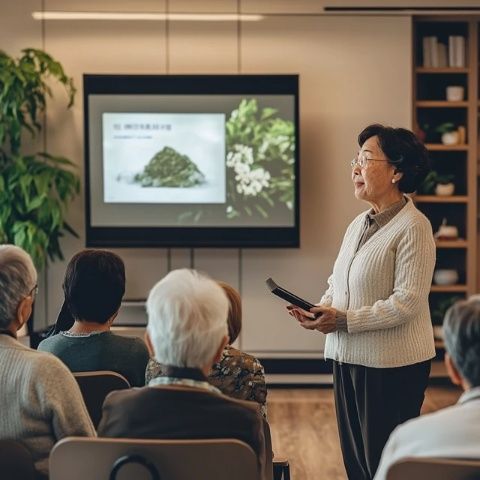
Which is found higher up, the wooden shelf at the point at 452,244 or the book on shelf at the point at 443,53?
the book on shelf at the point at 443,53

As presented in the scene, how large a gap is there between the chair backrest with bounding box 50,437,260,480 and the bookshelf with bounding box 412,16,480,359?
5.12 m

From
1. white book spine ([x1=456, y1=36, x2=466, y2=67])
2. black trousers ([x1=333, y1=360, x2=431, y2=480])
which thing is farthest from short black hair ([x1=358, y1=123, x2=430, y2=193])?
white book spine ([x1=456, y1=36, x2=466, y2=67])

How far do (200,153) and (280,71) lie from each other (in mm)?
808

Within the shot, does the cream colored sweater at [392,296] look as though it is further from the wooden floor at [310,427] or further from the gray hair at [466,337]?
the wooden floor at [310,427]

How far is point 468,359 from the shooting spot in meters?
1.98

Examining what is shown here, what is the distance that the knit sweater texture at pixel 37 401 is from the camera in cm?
228

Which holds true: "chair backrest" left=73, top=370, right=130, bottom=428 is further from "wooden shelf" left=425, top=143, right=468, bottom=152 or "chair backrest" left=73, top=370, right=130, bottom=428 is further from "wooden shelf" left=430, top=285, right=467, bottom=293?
"wooden shelf" left=425, top=143, right=468, bottom=152

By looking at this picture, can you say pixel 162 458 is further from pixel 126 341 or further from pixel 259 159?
pixel 259 159

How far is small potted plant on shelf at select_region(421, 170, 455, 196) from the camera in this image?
7012mm

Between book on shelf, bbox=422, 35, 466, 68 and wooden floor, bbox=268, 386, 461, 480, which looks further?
book on shelf, bbox=422, 35, 466, 68

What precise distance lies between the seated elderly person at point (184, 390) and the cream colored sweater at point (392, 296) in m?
1.19

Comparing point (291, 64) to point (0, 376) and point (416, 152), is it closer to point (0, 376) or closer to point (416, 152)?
point (416, 152)

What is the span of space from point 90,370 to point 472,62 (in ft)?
16.0

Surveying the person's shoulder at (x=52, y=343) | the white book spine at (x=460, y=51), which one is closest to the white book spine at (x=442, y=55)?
the white book spine at (x=460, y=51)
